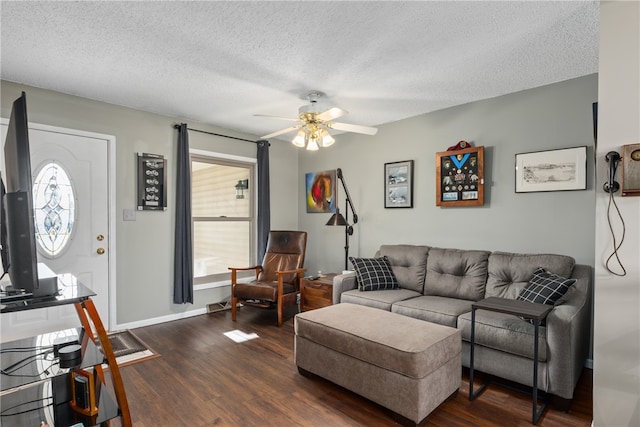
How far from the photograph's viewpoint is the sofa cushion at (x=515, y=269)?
2.74 m

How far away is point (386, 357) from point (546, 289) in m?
1.27

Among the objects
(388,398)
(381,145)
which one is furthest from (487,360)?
(381,145)

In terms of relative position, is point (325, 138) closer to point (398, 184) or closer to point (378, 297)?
point (398, 184)

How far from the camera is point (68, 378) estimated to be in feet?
5.98

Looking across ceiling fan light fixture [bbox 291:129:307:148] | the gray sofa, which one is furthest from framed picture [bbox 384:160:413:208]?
Result: ceiling fan light fixture [bbox 291:129:307:148]

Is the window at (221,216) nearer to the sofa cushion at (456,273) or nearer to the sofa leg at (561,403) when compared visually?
the sofa cushion at (456,273)

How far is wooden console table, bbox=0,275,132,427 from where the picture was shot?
1392 mm

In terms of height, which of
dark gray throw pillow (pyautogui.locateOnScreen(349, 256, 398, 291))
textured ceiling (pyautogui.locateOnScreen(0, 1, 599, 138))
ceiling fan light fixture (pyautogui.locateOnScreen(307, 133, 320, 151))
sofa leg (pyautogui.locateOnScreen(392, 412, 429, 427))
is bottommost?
sofa leg (pyautogui.locateOnScreen(392, 412, 429, 427))

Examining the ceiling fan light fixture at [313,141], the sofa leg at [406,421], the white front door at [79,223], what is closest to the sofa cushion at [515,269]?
the sofa leg at [406,421]

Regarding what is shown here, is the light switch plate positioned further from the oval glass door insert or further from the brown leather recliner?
the brown leather recliner

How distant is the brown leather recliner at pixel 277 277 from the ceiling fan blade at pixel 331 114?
5.66 ft

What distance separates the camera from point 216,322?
399 cm

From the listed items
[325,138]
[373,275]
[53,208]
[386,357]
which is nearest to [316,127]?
[325,138]

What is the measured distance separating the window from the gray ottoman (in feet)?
7.53
